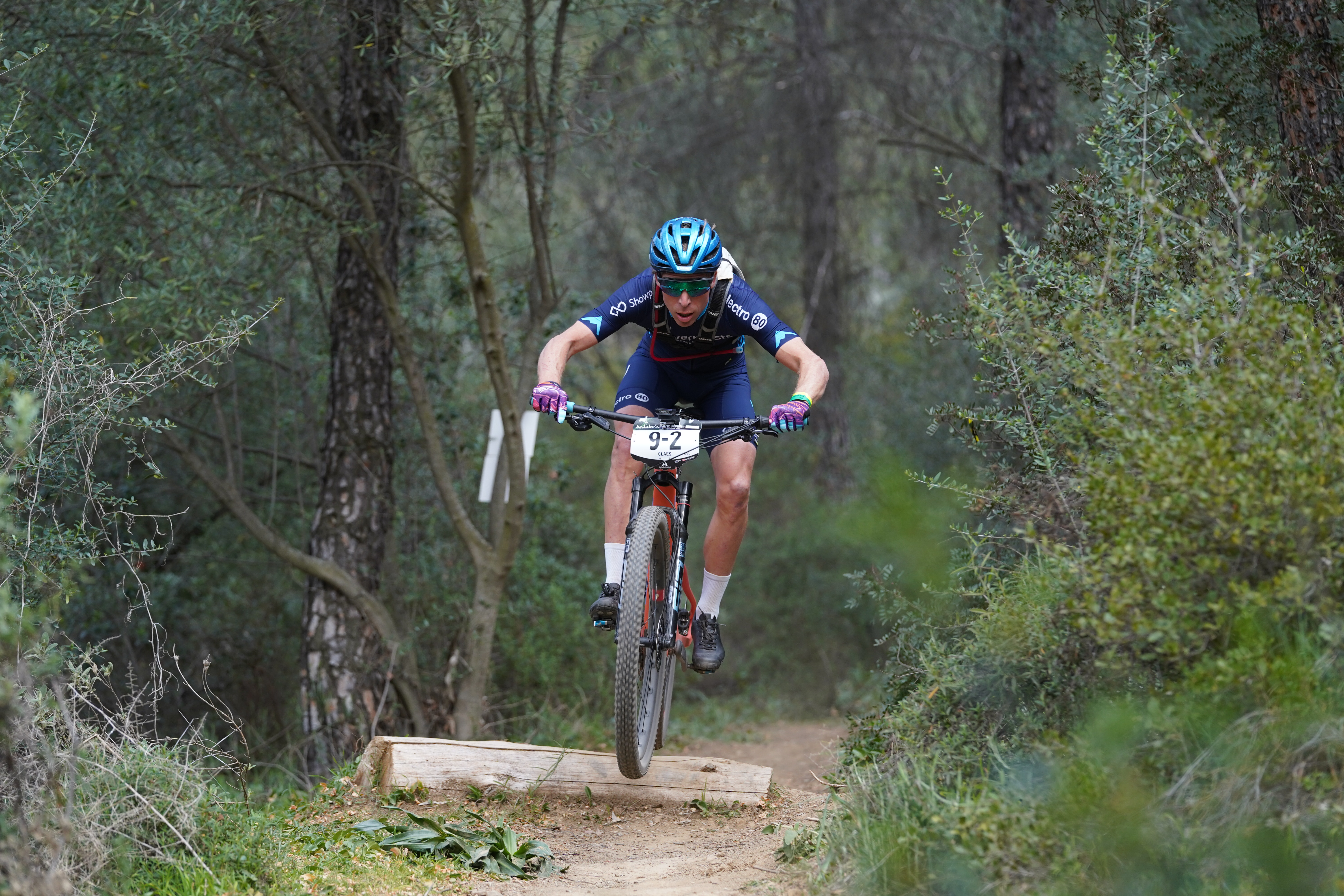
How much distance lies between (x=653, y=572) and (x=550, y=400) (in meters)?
0.87

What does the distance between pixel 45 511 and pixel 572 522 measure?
A: 19.4 ft

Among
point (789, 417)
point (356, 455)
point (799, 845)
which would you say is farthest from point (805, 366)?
point (356, 455)

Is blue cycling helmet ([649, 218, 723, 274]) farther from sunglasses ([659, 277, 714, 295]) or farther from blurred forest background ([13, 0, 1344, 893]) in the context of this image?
blurred forest background ([13, 0, 1344, 893])

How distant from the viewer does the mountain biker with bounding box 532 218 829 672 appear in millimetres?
5059

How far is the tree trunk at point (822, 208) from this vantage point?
12.5 meters

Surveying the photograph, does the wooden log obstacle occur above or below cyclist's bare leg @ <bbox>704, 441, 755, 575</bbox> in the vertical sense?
below

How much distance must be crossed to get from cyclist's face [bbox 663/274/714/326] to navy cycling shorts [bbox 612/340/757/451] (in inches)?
19.7

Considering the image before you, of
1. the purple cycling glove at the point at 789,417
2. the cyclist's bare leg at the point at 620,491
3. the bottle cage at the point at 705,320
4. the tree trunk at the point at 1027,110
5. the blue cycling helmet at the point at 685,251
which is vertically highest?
the tree trunk at the point at 1027,110

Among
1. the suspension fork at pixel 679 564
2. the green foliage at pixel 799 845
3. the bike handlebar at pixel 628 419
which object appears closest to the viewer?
the green foliage at pixel 799 845

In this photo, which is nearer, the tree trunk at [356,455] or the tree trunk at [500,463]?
the tree trunk at [500,463]

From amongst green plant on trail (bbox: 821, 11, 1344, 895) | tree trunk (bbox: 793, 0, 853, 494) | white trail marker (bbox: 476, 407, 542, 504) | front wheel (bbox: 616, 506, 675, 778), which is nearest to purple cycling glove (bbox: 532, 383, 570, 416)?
front wheel (bbox: 616, 506, 675, 778)

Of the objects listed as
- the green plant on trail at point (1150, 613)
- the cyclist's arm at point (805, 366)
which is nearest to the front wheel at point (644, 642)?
the cyclist's arm at point (805, 366)

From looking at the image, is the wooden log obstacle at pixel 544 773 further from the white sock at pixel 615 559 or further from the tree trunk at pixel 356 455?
the tree trunk at pixel 356 455

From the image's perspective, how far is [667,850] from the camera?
4.94 metres
